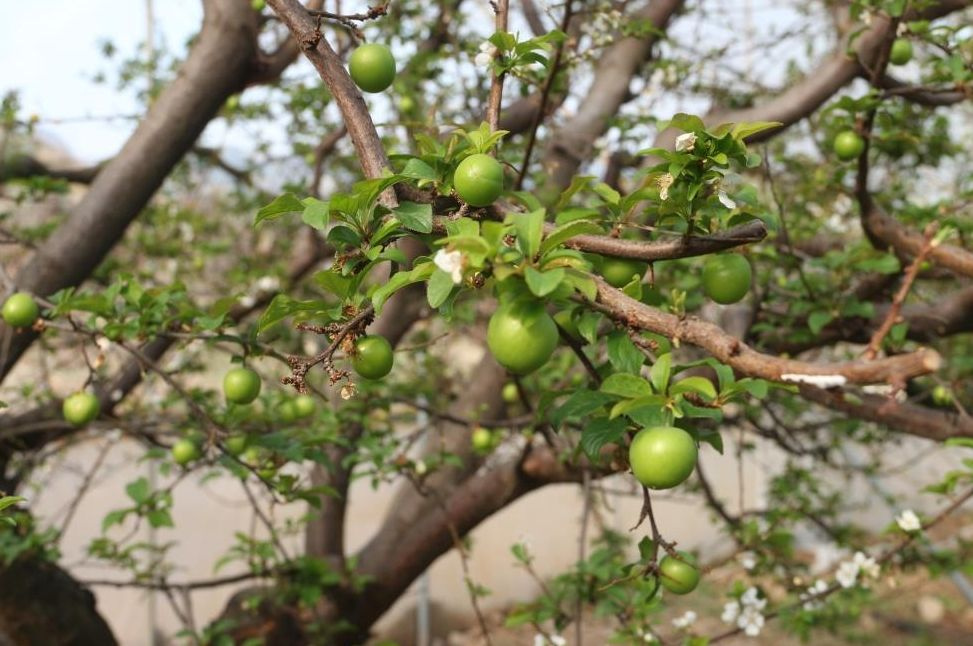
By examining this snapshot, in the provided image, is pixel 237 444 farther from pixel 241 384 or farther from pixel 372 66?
pixel 372 66

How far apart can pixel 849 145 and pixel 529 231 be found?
1336 millimetres

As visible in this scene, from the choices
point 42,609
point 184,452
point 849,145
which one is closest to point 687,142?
point 849,145

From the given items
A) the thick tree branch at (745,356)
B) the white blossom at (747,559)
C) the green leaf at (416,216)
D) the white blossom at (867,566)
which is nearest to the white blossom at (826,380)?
the thick tree branch at (745,356)

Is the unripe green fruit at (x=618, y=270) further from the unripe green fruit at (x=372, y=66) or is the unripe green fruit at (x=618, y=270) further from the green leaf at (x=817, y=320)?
the green leaf at (x=817, y=320)

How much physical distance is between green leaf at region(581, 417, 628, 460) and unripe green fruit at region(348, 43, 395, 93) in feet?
1.85

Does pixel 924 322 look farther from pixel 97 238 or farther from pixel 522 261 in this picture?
pixel 97 238

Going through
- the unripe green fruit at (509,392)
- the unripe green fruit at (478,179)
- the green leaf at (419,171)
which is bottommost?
the unripe green fruit at (478,179)

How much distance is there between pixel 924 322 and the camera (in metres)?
2.29

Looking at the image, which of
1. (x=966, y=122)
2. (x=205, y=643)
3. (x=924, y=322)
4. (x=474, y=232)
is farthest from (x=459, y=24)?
(x=966, y=122)

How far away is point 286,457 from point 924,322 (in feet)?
5.85

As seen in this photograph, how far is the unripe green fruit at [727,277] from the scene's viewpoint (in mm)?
1107

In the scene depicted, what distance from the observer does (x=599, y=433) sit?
949mm

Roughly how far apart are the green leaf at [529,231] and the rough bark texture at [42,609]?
193 centimetres

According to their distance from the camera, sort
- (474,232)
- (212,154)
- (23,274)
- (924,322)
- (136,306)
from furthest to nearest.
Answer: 1. (212,154)
2. (924,322)
3. (23,274)
4. (136,306)
5. (474,232)
